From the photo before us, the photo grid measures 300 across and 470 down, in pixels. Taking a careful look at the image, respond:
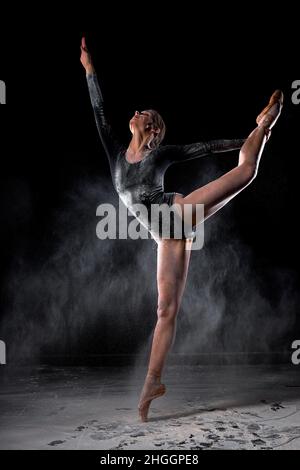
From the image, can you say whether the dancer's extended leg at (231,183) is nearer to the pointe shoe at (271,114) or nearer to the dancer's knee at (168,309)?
the pointe shoe at (271,114)

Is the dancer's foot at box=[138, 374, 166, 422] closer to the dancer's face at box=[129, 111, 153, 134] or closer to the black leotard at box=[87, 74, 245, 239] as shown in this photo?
the black leotard at box=[87, 74, 245, 239]

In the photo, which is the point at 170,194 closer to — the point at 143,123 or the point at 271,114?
the point at 143,123

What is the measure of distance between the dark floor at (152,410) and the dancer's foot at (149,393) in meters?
0.05

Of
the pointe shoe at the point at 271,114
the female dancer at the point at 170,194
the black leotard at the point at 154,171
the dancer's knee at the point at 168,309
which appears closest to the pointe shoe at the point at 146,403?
the female dancer at the point at 170,194

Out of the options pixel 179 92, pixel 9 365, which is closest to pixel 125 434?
pixel 9 365

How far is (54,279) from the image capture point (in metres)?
3.66

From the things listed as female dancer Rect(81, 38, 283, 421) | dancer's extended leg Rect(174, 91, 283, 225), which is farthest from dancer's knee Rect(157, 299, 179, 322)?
dancer's extended leg Rect(174, 91, 283, 225)

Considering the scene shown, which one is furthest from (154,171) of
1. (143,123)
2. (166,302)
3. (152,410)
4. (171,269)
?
(152,410)

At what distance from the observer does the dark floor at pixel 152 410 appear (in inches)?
62.6

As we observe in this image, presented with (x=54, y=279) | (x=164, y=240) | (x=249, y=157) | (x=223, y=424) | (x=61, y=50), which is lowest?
(x=223, y=424)

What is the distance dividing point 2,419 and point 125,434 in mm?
550

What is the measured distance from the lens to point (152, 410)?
207 centimetres

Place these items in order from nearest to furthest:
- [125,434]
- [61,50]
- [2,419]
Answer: [125,434], [2,419], [61,50]

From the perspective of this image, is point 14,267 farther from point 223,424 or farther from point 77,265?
point 223,424
